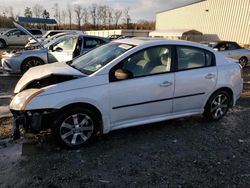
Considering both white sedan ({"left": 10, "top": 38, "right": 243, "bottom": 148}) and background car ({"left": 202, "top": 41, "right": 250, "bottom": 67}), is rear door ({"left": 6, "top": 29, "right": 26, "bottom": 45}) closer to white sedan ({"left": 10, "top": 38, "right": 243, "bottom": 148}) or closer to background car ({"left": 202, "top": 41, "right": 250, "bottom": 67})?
background car ({"left": 202, "top": 41, "right": 250, "bottom": 67})

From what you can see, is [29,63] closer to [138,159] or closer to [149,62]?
[149,62]

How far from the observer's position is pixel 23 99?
381 cm

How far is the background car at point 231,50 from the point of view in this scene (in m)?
13.5

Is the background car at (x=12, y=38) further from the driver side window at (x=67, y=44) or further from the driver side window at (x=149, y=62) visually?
the driver side window at (x=149, y=62)

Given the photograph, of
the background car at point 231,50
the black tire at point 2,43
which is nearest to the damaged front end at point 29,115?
the background car at point 231,50

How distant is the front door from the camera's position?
418 centimetres

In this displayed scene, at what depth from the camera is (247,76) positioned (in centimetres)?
1148

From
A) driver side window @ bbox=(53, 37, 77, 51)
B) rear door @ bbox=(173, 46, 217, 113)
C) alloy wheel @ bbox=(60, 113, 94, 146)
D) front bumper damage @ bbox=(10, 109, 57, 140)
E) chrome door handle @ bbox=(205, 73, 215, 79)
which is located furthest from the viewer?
driver side window @ bbox=(53, 37, 77, 51)

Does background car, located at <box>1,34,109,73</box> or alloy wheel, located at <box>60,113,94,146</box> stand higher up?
background car, located at <box>1,34,109,73</box>

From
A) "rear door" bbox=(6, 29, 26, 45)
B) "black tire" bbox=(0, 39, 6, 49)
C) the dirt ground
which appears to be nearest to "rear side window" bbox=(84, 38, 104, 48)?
the dirt ground

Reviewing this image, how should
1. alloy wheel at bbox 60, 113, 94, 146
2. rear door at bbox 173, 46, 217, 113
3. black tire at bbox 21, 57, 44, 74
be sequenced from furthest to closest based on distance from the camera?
black tire at bbox 21, 57, 44, 74 < rear door at bbox 173, 46, 217, 113 < alloy wheel at bbox 60, 113, 94, 146

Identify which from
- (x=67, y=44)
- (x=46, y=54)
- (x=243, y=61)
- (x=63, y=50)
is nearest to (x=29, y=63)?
(x=46, y=54)

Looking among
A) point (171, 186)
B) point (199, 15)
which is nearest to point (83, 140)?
point (171, 186)

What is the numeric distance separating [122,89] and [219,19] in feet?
97.2
